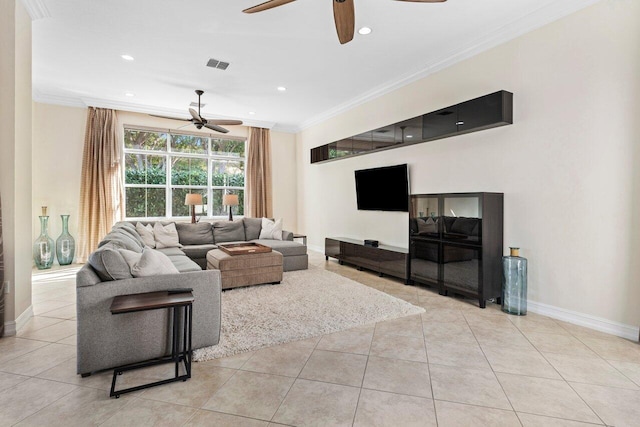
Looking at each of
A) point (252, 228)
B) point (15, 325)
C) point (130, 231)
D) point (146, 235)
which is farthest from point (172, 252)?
point (15, 325)

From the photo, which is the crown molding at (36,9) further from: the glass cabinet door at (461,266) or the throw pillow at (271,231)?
the glass cabinet door at (461,266)

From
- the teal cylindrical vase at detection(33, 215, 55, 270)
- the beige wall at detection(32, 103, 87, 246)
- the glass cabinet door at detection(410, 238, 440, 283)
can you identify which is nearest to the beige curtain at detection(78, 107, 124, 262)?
the beige wall at detection(32, 103, 87, 246)

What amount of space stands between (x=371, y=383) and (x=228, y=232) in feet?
14.6

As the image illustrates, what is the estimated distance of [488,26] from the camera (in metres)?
3.49

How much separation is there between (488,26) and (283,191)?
18.3ft

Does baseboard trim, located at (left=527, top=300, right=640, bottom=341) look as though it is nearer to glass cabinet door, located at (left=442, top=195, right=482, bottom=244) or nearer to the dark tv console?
glass cabinet door, located at (left=442, top=195, right=482, bottom=244)

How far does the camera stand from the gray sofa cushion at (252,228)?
612 cm

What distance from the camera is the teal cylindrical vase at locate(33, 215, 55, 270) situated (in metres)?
5.41

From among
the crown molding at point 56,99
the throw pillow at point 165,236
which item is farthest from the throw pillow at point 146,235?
the crown molding at point 56,99

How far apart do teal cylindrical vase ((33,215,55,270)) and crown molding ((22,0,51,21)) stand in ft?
11.5

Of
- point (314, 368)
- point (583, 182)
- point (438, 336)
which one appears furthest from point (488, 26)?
point (314, 368)

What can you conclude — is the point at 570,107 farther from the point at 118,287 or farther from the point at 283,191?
the point at 283,191

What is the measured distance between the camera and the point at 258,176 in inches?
300

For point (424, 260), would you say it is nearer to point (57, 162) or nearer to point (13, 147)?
point (13, 147)
